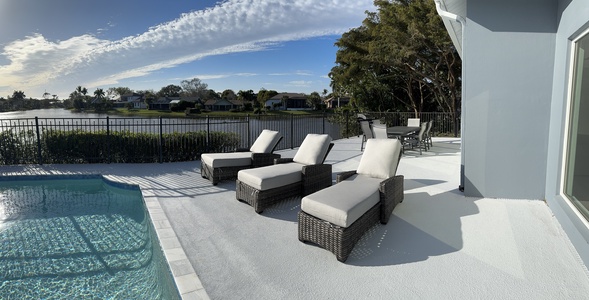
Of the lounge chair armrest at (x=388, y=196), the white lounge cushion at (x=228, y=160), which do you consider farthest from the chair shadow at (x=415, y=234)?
the white lounge cushion at (x=228, y=160)

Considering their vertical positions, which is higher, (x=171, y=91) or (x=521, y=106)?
(x=171, y=91)

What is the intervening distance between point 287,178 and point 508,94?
10.7 feet

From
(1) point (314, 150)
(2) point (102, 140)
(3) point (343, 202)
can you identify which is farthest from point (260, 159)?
(2) point (102, 140)

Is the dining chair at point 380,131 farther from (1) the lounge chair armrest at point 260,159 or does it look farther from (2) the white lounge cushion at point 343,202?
(2) the white lounge cushion at point 343,202

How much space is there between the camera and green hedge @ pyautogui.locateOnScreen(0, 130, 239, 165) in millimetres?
8070

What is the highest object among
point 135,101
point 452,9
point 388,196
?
point 135,101

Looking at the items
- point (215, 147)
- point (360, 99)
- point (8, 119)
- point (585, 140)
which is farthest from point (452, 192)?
point (360, 99)

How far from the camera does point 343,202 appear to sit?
3180 mm

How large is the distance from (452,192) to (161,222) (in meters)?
4.25

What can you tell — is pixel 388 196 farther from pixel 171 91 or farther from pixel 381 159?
pixel 171 91

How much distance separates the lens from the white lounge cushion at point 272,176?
4.32m

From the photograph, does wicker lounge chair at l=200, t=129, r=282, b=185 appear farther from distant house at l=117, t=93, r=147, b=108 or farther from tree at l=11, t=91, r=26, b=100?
distant house at l=117, t=93, r=147, b=108

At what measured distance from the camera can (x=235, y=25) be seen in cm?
1315

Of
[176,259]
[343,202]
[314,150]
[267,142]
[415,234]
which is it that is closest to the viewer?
[176,259]
